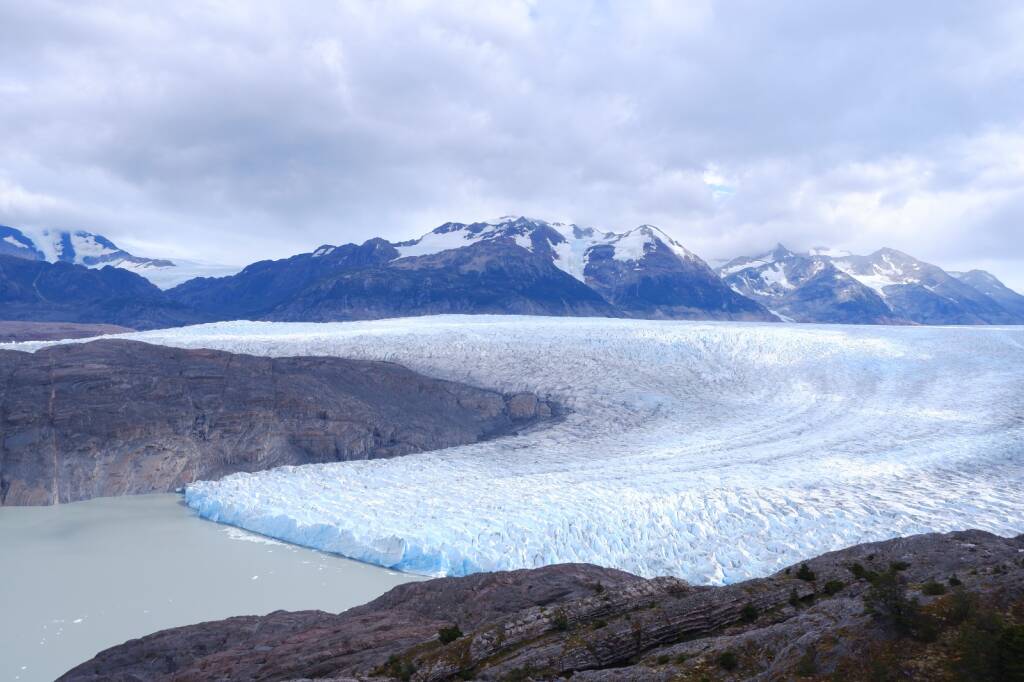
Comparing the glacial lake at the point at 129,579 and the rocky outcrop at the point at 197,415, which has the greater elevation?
the rocky outcrop at the point at 197,415

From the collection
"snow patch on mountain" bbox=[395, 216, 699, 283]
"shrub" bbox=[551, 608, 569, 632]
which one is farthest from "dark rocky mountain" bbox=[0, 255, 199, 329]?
"shrub" bbox=[551, 608, 569, 632]

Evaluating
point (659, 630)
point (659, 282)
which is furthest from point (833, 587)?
point (659, 282)

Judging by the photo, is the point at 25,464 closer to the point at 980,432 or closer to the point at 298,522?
the point at 298,522

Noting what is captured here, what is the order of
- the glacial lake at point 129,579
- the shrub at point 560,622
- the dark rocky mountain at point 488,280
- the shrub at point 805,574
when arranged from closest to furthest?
the shrub at point 560,622 < the shrub at point 805,574 < the glacial lake at point 129,579 < the dark rocky mountain at point 488,280

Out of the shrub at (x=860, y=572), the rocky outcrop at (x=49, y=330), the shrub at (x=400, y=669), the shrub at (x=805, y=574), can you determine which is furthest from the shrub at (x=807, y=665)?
the rocky outcrop at (x=49, y=330)

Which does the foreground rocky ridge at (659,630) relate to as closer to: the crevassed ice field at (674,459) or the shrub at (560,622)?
the shrub at (560,622)

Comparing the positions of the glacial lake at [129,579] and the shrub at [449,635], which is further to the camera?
the glacial lake at [129,579]

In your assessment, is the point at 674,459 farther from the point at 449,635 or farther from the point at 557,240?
the point at 557,240

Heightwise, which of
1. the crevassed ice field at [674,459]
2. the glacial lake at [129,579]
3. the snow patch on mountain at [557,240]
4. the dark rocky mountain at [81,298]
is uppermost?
the snow patch on mountain at [557,240]
